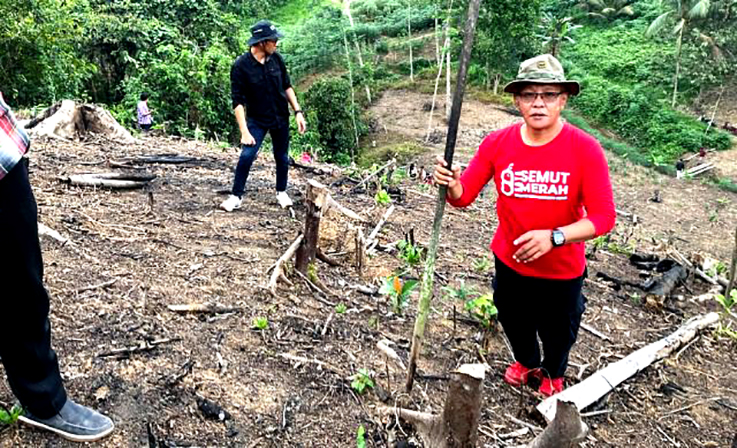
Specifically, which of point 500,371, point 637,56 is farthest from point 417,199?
point 637,56

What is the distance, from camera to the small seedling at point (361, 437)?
242 centimetres

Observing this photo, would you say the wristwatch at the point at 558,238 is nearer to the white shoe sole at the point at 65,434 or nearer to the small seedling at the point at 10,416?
the white shoe sole at the point at 65,434

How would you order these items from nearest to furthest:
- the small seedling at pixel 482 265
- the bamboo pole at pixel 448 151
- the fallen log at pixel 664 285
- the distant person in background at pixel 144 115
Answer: the bamboo pole at pixel 448 151
the small seedling at pixel 482 265
the fallen log at pixel 664 285
the distant person in background at pixel 144 115

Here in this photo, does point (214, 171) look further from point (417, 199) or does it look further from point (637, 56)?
point (637, 56)

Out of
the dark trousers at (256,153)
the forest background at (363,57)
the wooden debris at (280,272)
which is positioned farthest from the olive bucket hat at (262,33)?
the forest background at (363,57)

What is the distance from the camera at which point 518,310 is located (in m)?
3.05

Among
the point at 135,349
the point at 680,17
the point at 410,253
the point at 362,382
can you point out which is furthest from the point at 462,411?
the point at 680,17

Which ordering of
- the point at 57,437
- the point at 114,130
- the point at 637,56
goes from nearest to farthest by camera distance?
the point at 57,437, the point at 114,130, the point at 637,56

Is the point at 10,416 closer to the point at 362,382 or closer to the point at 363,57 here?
the point at 362,382

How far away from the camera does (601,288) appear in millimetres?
5891

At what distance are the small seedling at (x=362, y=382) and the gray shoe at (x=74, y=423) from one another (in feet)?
3.88

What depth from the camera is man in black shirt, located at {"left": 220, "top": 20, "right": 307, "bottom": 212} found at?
16.7 ft

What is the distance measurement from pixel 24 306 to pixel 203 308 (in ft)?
4.80

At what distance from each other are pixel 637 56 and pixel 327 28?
18923 millimetres
